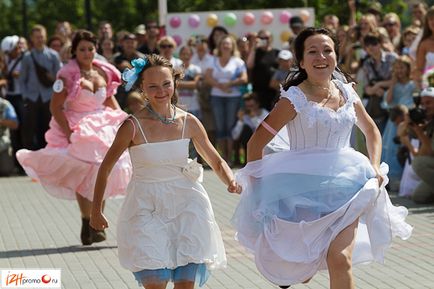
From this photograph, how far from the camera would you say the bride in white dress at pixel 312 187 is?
7.07 metres

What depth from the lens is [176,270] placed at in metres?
7.36

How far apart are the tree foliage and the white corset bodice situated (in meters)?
19.0

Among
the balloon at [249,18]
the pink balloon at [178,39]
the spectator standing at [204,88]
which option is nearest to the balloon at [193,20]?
the pink balloon at [178,39]

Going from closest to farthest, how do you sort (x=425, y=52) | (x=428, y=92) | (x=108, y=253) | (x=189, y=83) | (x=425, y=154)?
(x=108, y=253) < (x=428, y=92) < (x=425, y=154) < (x=425, y=52) < (x=189, y=83)

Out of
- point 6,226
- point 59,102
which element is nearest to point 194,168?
point 59,102

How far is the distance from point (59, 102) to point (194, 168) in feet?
13.4

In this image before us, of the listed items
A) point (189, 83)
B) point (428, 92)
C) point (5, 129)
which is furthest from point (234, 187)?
point (5, 129)

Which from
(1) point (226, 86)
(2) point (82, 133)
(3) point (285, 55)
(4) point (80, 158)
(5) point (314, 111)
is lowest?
(1) point (226, 86)

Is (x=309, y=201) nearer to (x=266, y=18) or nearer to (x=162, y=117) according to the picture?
(x=162, y=117)

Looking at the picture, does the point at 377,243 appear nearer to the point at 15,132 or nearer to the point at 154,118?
the point at 154,118

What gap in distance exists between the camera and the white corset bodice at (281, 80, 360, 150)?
23.7ft

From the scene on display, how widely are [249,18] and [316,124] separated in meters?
14.5

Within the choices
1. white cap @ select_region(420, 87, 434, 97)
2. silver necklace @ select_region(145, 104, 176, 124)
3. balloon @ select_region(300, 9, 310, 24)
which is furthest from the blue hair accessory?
balloon @ select_region(300, 9, 310, 24)

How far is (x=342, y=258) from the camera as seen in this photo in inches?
270
